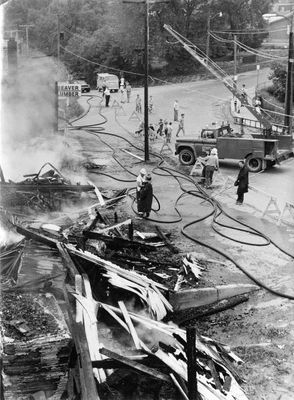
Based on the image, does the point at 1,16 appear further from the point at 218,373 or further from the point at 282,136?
the point at 282,136

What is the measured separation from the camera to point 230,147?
22391 millimetres

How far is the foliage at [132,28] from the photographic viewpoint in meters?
57.7

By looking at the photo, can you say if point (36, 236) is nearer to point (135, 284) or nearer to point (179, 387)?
point (135, 284)

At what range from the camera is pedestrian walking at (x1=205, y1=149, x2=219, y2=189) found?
1909 cm

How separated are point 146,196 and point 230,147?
7834 millimetres

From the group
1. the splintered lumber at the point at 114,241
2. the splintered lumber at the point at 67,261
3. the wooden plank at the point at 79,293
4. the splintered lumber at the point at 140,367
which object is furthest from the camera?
the splintered lumber at the point at 114,241

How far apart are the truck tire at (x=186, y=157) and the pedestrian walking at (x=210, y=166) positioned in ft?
13.2

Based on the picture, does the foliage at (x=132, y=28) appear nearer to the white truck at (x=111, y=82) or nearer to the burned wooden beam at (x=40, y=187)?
the white truck at (x=111, y=82)

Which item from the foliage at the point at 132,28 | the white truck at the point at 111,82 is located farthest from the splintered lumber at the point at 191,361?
the foliage at the point at 132,28

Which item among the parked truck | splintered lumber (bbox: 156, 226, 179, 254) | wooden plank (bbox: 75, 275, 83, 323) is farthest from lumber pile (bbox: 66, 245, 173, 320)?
the parked truck

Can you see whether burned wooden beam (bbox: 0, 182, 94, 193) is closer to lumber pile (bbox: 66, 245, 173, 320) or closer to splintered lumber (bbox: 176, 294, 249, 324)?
lumber pile (bbox: 66, 245, 173, 320)

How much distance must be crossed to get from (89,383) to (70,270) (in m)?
2.88

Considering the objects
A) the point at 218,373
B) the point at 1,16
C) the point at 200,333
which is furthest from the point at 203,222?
the point at 1,16

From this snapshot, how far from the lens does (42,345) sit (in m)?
7.29
